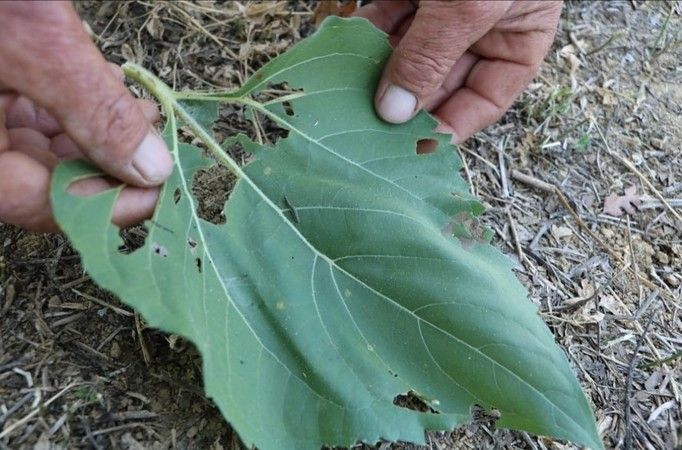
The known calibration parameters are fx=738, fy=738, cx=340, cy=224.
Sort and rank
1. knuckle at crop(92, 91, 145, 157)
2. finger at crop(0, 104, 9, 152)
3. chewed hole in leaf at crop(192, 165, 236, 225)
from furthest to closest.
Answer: chewed hole in leaf at crop(192, 165, 236, 225)
finger at crop(0, 104, 9, 152)
knuckle at crop(92, 91, 145, 157)

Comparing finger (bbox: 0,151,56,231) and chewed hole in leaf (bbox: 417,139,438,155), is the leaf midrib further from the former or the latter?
finger (bbox: 0,151,56,231)

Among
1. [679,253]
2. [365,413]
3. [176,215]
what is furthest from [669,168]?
[176,215]

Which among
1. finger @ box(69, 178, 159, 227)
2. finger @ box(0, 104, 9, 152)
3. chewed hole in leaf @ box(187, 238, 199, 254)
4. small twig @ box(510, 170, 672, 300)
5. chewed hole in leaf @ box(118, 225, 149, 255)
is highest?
finger @ box(0, 104, 9, 152)

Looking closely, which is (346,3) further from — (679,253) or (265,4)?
(679,253)

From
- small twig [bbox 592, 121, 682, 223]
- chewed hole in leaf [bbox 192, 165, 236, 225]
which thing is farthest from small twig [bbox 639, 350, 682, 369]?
chewed hole in leaf [bbox 192, 165, 236, 225]

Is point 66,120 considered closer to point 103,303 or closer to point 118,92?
point 118,92

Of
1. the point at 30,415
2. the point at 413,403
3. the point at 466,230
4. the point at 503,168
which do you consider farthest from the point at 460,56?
the point at 30,415

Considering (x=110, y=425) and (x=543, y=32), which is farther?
(x=543, y=32)
